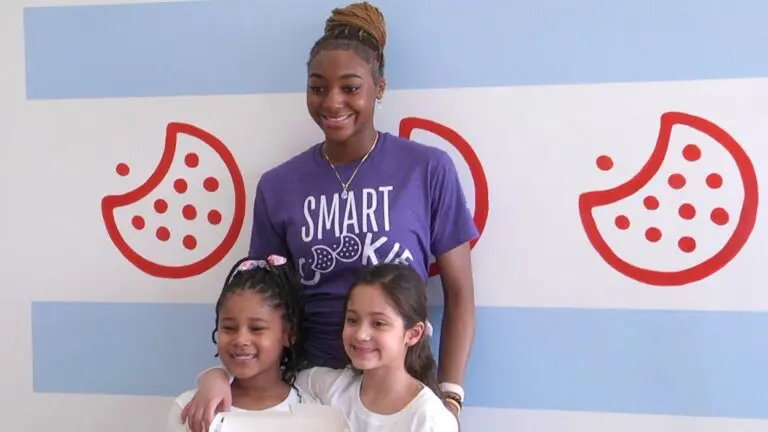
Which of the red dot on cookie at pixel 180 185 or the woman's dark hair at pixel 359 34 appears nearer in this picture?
the woman's dark hair at pixel 359 34

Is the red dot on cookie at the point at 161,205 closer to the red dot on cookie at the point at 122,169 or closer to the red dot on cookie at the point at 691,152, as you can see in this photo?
the red dot on cookie at the point at 122,169

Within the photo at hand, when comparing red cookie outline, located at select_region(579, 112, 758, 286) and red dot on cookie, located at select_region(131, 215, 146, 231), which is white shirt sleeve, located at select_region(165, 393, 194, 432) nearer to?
red dot on cookie, located at select_region(131, 215, 146, 231)

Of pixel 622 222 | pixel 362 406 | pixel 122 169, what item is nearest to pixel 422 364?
pixel 362 406

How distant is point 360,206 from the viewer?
4.27ft

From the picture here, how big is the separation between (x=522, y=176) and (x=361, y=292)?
45cm

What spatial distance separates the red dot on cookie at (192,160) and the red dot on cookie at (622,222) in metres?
0.87

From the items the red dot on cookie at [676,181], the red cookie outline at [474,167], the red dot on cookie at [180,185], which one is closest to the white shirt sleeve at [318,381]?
the red cookie outline at [474,167]

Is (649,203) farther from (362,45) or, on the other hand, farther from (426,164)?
(362,45)

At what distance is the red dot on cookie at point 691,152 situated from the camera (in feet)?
4.48

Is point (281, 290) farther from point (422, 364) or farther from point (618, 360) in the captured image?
point (618, 360)

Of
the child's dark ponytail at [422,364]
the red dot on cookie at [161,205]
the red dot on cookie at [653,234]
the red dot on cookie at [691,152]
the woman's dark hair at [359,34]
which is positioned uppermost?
the woman's dark hair at [359,34]

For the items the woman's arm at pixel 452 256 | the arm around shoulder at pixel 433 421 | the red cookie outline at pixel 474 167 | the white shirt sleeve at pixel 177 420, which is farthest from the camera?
the red cookie outline at pixel 474 167

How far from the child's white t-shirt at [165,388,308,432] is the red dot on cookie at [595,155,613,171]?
696mm

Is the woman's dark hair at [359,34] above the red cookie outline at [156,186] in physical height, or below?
above
